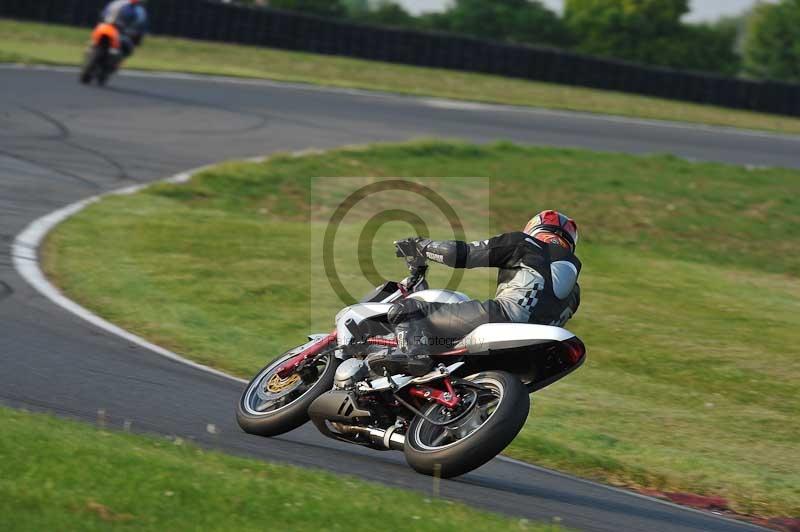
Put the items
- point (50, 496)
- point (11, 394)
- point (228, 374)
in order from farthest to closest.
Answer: point (228, 374)
point (11, 394)
point (50, 496)

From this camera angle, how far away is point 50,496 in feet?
16.7

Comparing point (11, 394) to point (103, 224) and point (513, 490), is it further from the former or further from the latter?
point (103, 224)

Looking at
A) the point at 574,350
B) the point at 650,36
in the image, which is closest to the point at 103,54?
the point at 574,350

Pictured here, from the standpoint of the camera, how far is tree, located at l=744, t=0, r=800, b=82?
155 ft

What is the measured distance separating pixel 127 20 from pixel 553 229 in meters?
A: 18.1

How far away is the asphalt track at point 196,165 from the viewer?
685 cm

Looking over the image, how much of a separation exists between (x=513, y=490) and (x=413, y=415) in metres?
0.69

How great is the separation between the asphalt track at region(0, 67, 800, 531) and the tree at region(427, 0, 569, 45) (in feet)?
64.8

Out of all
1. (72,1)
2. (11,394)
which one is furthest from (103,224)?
(72,1)

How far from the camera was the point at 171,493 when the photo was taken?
5328 mm

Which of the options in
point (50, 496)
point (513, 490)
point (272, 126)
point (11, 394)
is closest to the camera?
point (50, 496)
